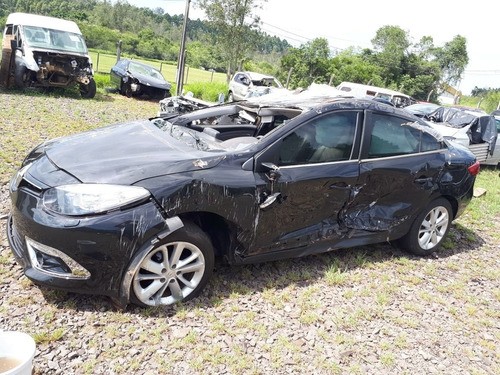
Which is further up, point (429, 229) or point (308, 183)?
point (308, 183)

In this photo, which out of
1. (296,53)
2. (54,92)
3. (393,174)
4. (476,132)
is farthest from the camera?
(296,53)

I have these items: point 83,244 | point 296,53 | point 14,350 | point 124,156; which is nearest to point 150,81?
point 124,156

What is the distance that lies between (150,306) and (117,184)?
2.96 ft

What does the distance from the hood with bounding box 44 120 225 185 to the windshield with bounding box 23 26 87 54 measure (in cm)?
1007

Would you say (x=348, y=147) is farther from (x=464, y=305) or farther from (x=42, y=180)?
(x=42, y=180)

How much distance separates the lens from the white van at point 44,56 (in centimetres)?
1155

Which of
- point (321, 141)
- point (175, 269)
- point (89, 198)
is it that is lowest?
point (175, 269)

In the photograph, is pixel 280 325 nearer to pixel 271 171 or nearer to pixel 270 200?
pixel 270 200

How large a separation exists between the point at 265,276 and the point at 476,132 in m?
7.85

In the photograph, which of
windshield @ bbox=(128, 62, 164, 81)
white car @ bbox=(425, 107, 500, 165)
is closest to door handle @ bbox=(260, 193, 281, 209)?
white car @ bbox=(425, 107, 500, 165)

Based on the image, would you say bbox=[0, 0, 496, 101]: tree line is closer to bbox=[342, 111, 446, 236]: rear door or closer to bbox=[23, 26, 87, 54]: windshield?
bbox=[23, 26, 87, 54]: windshield

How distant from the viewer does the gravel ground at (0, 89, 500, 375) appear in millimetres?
2691

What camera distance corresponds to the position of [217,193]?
10.0ft

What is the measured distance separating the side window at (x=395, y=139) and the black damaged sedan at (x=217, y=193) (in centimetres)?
1
